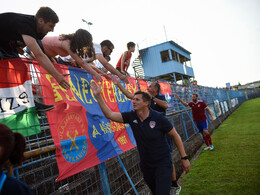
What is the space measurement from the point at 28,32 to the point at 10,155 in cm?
151

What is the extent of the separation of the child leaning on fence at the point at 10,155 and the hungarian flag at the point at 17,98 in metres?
0.92

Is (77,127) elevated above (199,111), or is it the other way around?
(77,127)

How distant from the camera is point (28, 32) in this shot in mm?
2205

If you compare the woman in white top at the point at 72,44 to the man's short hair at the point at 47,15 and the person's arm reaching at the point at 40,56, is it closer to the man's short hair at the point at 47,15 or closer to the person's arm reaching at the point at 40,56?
the man's short hair at the point at 47,15

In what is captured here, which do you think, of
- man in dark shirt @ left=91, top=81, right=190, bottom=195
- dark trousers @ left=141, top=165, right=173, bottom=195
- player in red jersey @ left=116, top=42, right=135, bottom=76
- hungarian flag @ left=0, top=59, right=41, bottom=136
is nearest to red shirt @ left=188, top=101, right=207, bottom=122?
player in red jersey @ left=116, top=42, right=135, bottom=76

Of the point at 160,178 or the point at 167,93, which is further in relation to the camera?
the point at 167,93

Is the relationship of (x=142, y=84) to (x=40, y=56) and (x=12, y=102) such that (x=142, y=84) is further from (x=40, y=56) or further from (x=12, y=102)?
(x=12, y=102)

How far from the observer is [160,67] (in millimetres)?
25641

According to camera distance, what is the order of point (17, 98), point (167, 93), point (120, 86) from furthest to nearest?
point (167, 93)
point (120, 86)
point (17, 98)

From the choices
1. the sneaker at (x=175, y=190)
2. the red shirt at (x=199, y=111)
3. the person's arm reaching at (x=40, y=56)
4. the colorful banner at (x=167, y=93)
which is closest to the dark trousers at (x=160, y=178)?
the sneaker at (x=175, y=190)

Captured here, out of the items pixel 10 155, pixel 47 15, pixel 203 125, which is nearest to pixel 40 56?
pixel 47 15

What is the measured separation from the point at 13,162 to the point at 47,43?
2.06 meters

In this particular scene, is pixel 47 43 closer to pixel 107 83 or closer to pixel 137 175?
pixel 107 83

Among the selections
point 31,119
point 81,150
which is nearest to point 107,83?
point 81,150
